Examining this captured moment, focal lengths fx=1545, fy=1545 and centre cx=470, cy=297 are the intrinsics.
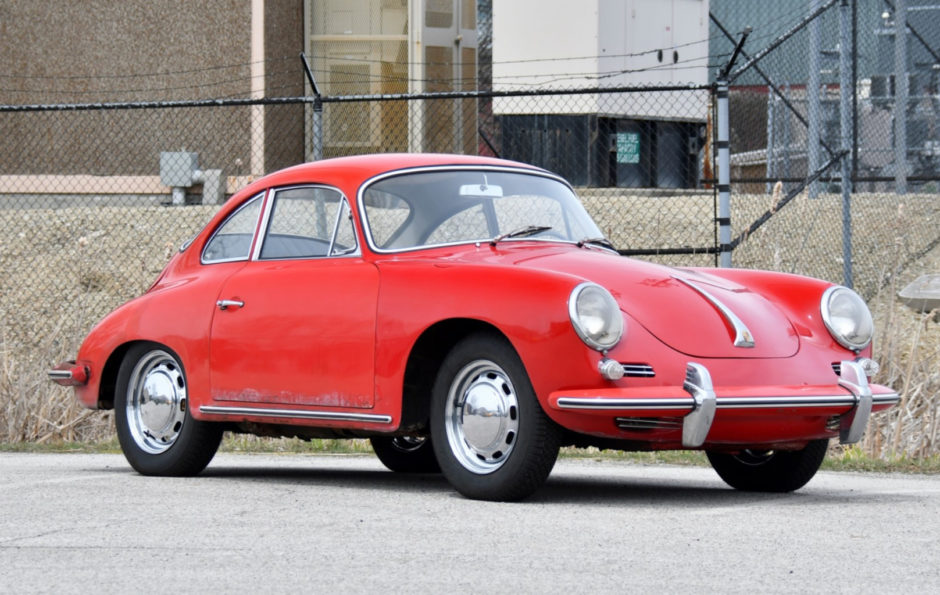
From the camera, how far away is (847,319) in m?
6.49

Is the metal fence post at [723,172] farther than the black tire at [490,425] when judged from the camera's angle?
Yes

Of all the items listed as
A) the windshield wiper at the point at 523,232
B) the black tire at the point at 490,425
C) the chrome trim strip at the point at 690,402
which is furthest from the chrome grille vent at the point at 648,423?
the windshield wiper at the point at 523,232

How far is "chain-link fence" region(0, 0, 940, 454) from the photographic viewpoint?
15.4 m

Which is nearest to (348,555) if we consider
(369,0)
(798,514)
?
(798,514)

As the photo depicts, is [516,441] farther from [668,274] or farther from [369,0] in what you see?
[369,0]

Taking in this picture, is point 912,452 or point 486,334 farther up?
point 486,334

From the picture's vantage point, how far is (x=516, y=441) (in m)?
5.79

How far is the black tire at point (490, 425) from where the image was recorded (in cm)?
575

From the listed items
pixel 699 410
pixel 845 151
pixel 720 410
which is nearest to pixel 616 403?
pixel 699 410

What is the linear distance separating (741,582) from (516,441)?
1.70 metres

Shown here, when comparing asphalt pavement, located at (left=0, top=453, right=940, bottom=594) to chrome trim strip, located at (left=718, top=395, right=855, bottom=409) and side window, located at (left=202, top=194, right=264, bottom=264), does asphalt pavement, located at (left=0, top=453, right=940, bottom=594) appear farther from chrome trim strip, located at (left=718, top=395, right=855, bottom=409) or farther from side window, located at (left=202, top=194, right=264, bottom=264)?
side window, located at (left=202, top=194, right=264, bottom=264)

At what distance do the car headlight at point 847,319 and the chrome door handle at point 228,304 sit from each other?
102 inches

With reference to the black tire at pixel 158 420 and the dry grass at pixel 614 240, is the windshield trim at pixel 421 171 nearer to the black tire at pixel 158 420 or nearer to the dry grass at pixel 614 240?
the black tire at pixel 158 420

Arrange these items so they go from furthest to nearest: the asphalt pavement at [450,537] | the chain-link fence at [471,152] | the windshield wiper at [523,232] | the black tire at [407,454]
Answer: the chain-link fence at [471,152], the black tire at [407,454], the windshield wiper at [523,232], the asphalt pavement at [450,537]
